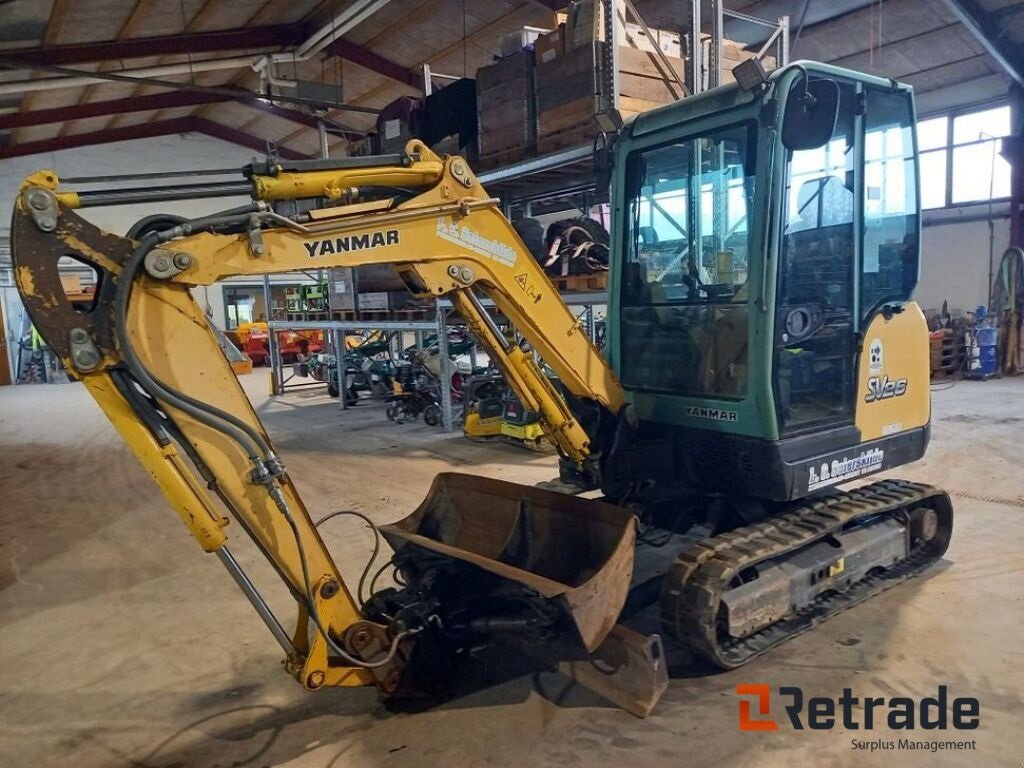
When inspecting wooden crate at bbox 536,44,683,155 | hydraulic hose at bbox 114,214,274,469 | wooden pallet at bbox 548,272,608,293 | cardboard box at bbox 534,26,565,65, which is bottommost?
hydraulic hose at bbox 114,214,274,469

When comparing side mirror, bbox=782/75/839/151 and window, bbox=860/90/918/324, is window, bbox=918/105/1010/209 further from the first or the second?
side mirror, bbox=782/75/839/151

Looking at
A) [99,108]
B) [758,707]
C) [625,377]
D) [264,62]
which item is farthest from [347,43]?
[758,707]

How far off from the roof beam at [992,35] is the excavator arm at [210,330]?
11.7 m

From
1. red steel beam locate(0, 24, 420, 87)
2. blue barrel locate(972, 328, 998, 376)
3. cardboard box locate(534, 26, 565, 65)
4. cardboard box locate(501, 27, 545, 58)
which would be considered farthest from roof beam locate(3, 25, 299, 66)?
blue barrel locate(972, 328, 998, 376)

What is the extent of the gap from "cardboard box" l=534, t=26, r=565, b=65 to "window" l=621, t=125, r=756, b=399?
303cm

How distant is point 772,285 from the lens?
344 cm

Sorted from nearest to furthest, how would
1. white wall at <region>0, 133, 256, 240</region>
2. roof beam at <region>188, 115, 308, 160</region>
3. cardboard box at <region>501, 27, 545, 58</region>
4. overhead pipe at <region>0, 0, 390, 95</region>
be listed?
cardboard box at <region>501, 27, 545, 58</region> < overhead pipe at <region>0, 0, 390, 95</region> < white wall at <region>0, 133, 256, 240</region> < roof beam at <region>188, 115, 308, 160</region>

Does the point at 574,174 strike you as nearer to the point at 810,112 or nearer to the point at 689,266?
the point at 689,266

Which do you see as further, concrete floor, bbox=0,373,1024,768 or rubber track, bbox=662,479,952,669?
rubber track, bbox=662,479,952,669

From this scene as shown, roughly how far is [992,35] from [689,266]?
11656 millimetres

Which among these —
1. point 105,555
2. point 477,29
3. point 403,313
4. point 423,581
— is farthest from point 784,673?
point 477,29

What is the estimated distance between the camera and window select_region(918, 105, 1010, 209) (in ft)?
47.3

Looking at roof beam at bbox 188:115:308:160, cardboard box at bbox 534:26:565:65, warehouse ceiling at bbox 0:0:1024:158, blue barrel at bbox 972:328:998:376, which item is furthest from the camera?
roof beam at bbox 188:115:308:160

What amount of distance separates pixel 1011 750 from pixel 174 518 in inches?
235
